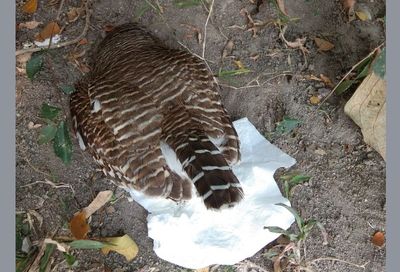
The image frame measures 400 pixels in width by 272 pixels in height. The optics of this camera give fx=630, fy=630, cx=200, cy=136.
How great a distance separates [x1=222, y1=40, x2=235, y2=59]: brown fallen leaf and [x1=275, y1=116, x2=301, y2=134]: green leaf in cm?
42

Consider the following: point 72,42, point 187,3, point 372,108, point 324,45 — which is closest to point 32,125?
point 72,42

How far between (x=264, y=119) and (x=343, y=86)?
38 centimetres

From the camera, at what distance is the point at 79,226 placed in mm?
2588

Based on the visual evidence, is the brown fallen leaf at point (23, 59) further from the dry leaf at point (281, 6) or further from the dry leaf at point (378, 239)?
the dry leaf at point (378, 239)

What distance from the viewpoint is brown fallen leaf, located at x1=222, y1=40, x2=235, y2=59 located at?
2.95 meters

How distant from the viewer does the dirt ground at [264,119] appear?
2619mm

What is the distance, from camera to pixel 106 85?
8.10 feet

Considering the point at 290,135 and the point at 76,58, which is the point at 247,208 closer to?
the point at 290,135

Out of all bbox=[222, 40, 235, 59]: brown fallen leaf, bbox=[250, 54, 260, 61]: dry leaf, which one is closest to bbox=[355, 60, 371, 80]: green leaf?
bbox=[250, 54, 260, 61]: dry leaf

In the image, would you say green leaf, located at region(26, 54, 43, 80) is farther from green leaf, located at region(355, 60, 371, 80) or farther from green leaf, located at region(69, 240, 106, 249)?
green leaf, located at region(355, 60, 371, 80)

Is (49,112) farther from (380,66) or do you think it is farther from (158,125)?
(380,66)

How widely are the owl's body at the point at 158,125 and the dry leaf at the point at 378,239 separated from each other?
72cm

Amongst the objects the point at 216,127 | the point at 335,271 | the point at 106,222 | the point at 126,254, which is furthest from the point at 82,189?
the point at 335,271

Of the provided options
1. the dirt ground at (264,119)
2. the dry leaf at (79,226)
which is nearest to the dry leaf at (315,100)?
the dirt ground at (264,119)
